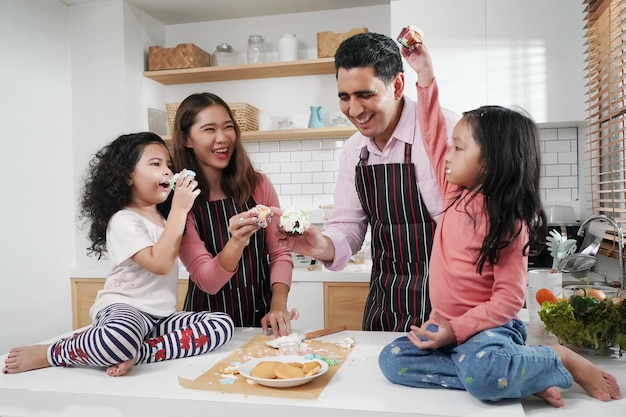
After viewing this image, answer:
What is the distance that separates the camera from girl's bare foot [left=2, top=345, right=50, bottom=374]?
158 centimetres

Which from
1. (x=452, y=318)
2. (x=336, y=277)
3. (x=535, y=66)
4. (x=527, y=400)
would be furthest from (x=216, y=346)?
(x=535, y=66)

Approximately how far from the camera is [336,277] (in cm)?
360

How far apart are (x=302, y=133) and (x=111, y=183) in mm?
2190

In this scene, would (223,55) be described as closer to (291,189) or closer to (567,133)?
(291,189)

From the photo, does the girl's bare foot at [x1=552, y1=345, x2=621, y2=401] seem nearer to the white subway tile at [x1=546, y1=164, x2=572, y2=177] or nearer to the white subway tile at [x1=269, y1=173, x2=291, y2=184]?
the white subway tile at [x1=546, y1=164, x2=572, y2=177]

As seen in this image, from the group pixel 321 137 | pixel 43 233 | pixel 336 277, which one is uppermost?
pixel 321 137

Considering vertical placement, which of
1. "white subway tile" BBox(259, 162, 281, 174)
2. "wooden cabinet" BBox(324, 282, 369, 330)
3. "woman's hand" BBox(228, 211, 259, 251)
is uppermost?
"white subway tile" BBox(259, 162, 281, 174)

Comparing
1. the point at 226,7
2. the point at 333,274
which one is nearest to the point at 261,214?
the point at 333,274

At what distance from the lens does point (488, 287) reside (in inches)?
57.9

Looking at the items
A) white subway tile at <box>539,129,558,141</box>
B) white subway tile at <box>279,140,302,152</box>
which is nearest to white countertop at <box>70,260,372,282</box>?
white subway tile at <box>279,140,302,152</box>

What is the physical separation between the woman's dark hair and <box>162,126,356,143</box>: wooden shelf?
1.96m

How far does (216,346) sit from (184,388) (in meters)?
0.32

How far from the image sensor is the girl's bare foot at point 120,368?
151 centimetres

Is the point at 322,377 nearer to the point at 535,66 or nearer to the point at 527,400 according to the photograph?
the point at 527,400
